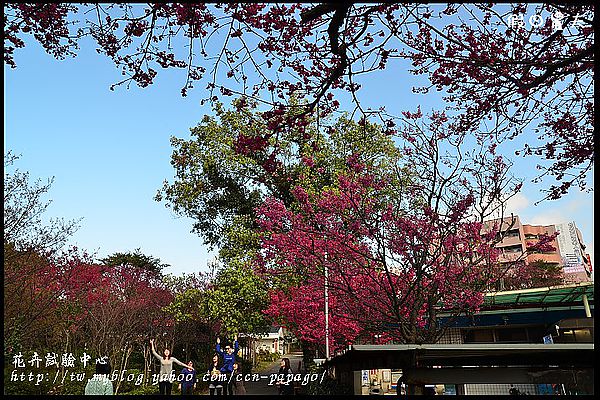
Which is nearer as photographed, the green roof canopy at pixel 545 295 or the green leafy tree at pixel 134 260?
the green roof canopy at pixel 545 295

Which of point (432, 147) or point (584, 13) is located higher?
point (432, 147)

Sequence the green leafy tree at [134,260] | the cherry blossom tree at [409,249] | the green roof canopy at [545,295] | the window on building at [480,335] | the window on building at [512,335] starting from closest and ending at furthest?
the cherry blossom tree at [409,249] < the green roof canopy at [545,295] < the window on building at [512,335] < the window on building at [480,335] < the green leafy tree at [134,260]

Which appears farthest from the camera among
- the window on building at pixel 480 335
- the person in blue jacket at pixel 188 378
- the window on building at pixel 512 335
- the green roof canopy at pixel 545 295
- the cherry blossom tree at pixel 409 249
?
the window on building at pixel 480 335

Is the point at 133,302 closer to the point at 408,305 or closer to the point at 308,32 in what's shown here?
the point at 408,305

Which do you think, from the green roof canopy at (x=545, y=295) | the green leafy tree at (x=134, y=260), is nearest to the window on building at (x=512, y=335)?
the green roof canopy at (x=545, y=295)

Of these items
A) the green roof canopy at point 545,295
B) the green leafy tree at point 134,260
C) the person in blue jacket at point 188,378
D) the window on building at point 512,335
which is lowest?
the person in blue jacket at point 188,378

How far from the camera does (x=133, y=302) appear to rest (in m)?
16.8

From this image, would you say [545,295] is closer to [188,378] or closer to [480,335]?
[480,335]

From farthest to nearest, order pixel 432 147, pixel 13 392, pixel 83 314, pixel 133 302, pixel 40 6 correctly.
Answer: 1. pixel 133 302
2. pixel 83 314
3. pixel 13 392
4. pixel 432 147
5. pixel 40 6

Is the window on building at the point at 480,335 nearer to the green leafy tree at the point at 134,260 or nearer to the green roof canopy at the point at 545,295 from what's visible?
the green roof canopy at the point at 545,295

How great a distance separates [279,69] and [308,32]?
1.38 ft

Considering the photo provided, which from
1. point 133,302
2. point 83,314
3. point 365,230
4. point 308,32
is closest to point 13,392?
point 83,314

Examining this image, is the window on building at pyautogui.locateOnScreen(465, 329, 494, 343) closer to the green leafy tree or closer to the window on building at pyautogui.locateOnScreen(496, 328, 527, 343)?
the window on building at pyautogui.locateOnScreen(496, 328, 527, 343)

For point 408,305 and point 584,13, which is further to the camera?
point 408,305
